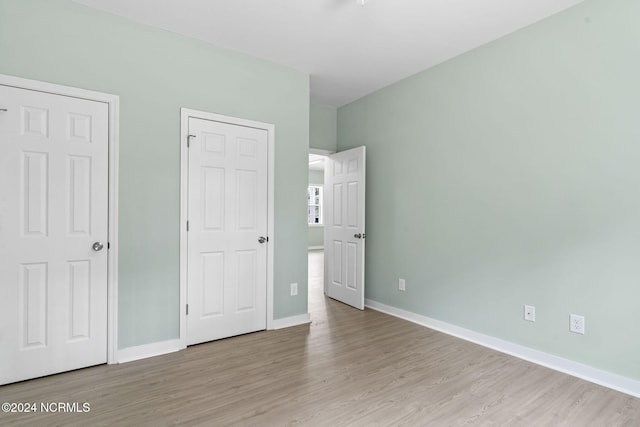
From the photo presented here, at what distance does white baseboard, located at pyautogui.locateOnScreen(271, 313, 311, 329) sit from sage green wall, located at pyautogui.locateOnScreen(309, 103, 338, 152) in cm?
232

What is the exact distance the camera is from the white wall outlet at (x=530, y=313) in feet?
8.90

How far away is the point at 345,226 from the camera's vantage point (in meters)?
4.40

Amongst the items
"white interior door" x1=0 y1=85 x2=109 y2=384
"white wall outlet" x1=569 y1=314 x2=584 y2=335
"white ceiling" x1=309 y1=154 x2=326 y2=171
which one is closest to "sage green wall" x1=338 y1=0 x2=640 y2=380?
"white wall outlet" x1=569 y1=314 x2=584 y2=335

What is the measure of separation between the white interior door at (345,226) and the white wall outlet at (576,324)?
2114mm

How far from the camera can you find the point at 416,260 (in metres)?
3.71

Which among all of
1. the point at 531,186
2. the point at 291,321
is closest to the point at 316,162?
the point at 291,321

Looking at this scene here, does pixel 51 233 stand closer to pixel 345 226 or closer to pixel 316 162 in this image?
pixel 345 226

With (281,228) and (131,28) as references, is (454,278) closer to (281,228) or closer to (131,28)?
(281,228)

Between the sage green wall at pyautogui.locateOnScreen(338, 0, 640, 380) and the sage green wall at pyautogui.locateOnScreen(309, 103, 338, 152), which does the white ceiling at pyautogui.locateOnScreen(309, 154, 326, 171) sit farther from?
the sage green wall at pyautogui.locateOnScreen(338, 0, 640, 380)

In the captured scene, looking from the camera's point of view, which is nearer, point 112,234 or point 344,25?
point 112,234

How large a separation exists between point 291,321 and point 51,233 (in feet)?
7.46

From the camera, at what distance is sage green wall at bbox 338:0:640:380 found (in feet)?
7.50

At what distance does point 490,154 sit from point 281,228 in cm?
218

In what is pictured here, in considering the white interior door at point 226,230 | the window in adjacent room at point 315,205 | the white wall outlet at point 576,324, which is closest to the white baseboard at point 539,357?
the white wall outlet at point 576,324
